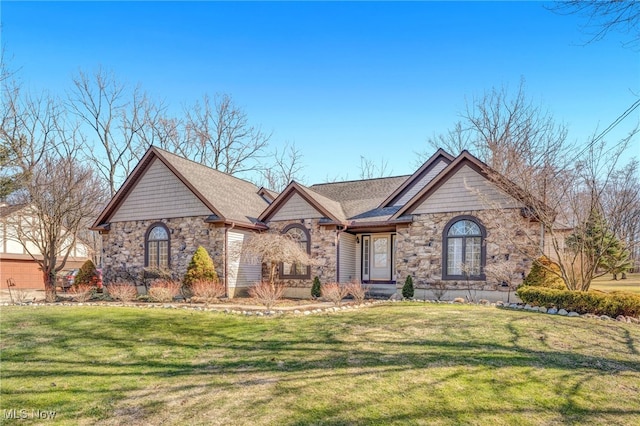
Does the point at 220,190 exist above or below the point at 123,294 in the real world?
above

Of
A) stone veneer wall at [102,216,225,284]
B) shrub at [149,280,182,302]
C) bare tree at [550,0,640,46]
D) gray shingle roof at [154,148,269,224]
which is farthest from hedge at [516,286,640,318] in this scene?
shrub at [149,280,182,302]

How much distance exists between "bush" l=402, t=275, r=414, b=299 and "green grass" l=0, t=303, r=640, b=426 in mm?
4928

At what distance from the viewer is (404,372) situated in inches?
211

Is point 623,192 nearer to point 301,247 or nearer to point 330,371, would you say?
point 330,371

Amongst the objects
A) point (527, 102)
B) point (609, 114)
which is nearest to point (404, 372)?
point (609, 114)

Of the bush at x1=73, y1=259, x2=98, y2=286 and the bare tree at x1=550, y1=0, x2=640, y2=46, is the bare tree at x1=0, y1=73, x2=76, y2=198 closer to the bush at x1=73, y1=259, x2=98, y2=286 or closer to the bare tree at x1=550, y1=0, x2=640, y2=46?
the bush at x1=73, y1=259, x2=98, y2=286

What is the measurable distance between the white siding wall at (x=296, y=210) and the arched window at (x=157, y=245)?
468cm

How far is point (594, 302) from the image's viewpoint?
9766 millimetres

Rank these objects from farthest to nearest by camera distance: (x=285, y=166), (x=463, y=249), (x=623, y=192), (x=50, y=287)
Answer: (x=285, y=166) < (x=50, y=287) < (x=463, y=249) < (x=623, y=192)

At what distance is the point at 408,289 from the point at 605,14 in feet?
33.4

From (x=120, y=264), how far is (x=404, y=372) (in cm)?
1556

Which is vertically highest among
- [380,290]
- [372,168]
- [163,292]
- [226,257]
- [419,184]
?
[372,168]

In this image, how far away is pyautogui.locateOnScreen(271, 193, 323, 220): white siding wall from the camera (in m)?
16.2

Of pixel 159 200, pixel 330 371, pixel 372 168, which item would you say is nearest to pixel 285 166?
pixel 372 168
